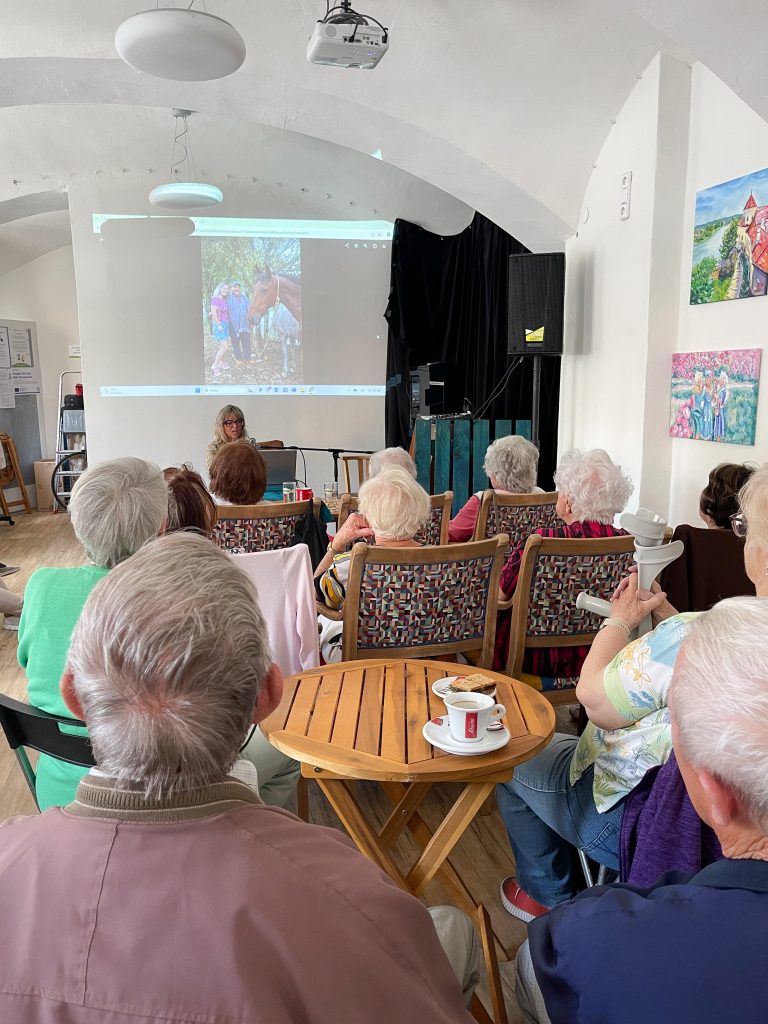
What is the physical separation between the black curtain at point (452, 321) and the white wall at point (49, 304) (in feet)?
15.3

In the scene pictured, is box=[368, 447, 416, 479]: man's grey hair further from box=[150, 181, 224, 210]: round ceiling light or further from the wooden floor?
box=[150, 181, 224, 210]: round ceiling light

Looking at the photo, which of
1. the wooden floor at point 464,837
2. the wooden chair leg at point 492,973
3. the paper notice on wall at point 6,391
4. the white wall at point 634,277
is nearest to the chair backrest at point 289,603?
the wooden floor at point 464,837

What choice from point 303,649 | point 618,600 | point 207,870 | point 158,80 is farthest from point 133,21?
point 207,870

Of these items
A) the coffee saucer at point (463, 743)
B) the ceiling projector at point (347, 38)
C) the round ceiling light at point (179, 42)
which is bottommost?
the coffee saucer at point (463, 743)

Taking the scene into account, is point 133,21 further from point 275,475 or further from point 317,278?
point 317,278

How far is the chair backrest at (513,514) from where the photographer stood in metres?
3.67

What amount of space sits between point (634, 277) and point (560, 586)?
270 cm

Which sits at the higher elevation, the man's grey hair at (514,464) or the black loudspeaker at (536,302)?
the black loudspeaker at (536,302)

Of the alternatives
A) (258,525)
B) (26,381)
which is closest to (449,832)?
(258,525)

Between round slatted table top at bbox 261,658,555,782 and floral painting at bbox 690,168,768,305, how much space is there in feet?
8.71

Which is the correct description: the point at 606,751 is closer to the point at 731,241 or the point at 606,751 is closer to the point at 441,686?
the point at 441,686

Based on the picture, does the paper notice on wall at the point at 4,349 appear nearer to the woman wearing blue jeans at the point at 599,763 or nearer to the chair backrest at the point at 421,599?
the chair backrest at the point at 421,599

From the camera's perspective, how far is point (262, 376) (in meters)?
7.53

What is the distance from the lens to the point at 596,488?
2688 millimetres
